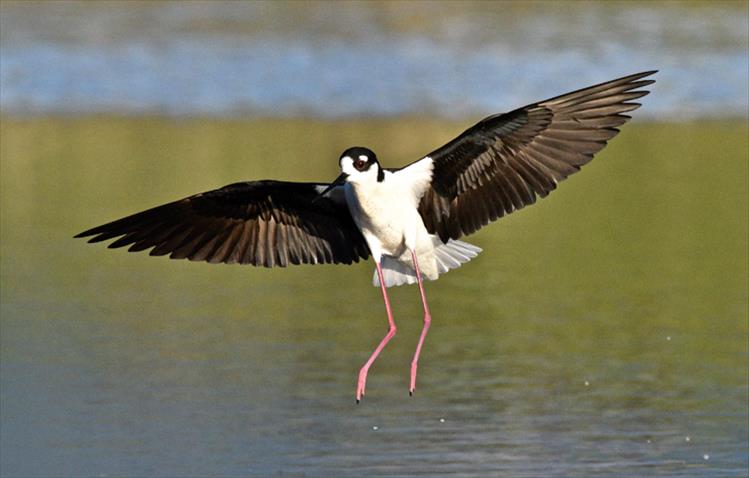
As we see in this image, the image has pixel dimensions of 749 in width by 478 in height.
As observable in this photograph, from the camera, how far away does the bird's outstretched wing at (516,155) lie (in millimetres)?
8117

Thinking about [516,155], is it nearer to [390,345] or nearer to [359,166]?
[359,166]

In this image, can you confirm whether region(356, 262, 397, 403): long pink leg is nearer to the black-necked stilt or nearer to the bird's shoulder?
the black-necked stilt

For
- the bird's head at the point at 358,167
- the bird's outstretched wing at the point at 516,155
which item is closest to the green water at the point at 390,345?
the bird's outstretched wing at the point at 516,155

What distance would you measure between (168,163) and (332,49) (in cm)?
578

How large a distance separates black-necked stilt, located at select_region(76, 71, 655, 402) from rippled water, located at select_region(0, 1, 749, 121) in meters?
11.4

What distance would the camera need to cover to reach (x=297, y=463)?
8430mm

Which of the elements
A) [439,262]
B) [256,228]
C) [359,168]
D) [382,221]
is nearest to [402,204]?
[382,221]

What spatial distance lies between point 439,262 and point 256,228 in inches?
38.7

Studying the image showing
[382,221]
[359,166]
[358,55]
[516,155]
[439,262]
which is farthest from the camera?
[358,55]

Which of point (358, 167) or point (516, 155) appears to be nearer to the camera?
point (358, 167)

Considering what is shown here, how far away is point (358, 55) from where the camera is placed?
23.5 m

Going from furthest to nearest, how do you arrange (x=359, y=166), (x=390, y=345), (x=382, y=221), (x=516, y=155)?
(x=390, y=345)
(x=516, y=155)
(x=382, y=221)
(x=359, y=166)

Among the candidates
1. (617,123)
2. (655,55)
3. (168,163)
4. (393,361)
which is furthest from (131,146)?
(617,123)

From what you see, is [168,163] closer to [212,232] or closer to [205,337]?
[205,337]
